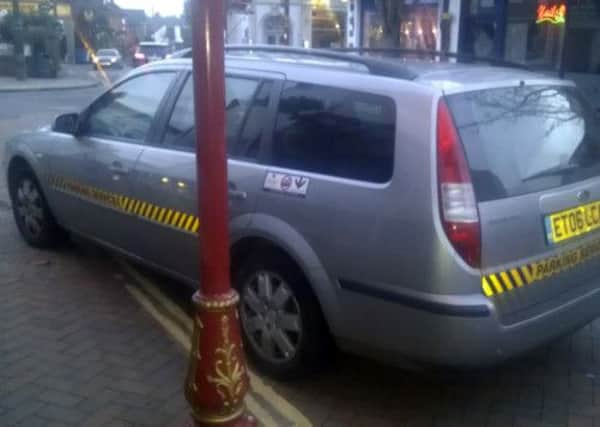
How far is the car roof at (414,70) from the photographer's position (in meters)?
3.48

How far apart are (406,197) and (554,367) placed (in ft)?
5.45

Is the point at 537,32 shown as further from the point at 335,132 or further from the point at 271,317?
the point at 271,317

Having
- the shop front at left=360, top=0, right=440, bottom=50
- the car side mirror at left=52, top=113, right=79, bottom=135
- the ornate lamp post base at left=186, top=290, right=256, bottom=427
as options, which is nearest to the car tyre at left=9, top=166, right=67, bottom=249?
the car side mirror at left=52, top=113, right=79, bottom=135

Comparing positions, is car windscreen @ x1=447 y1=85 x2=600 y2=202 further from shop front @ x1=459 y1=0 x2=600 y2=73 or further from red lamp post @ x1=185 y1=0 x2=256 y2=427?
shop front @ x1=459 y1=0 x2=600 y2=73

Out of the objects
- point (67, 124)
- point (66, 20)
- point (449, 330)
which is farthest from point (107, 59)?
point (449, 330)

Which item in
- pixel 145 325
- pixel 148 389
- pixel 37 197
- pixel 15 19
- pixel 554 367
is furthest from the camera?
pixel 15 19

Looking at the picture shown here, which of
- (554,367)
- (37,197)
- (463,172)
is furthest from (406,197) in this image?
(37,197)

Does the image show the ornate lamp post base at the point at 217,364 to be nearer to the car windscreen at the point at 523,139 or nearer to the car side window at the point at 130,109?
the car windscreen at the point at 523,139

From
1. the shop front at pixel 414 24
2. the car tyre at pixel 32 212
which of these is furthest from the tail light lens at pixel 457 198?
the shop front at pixel 414 24

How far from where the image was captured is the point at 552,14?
Result: 13.4 meters

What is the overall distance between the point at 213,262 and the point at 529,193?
1.59 m

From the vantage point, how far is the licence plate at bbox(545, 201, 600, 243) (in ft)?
11.3

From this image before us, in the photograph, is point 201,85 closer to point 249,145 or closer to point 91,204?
point 249,145

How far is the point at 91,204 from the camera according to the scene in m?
5.25
